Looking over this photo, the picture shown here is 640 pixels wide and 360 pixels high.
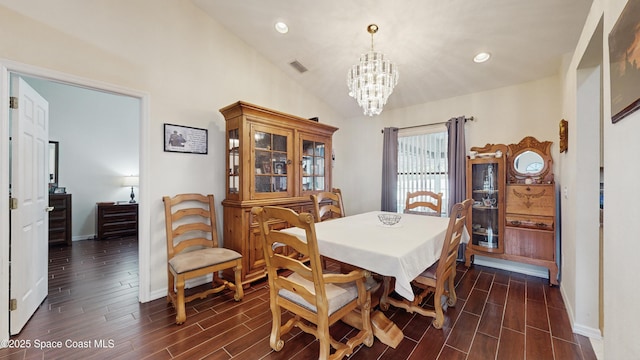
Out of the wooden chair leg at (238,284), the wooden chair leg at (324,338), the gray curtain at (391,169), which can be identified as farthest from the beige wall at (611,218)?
the wooden chair leg at (238,284)

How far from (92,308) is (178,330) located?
0.99 metres

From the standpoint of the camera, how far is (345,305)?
1.54m

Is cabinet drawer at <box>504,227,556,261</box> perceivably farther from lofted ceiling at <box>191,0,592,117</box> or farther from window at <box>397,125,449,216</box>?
lofted ceiling at <box>191,0,592,117</box>

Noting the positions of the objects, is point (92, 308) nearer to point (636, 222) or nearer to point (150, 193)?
point (150, 193)

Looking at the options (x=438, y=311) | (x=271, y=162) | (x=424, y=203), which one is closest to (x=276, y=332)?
(x=438, y=311)

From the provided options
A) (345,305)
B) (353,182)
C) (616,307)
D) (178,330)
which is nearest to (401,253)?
(345,305)

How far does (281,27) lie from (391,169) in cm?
256

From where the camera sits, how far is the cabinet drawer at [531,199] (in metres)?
2.79

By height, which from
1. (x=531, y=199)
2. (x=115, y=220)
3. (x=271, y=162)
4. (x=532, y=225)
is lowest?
(x=115, y=220)

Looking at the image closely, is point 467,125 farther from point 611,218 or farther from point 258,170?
point 258,170

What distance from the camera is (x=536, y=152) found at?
117 inches

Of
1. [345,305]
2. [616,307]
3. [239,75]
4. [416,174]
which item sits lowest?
[345,305]

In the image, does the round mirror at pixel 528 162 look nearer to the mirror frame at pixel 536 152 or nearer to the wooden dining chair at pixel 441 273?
the mirror frame at pixel 536 152

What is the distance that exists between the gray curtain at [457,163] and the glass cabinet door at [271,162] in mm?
2253
